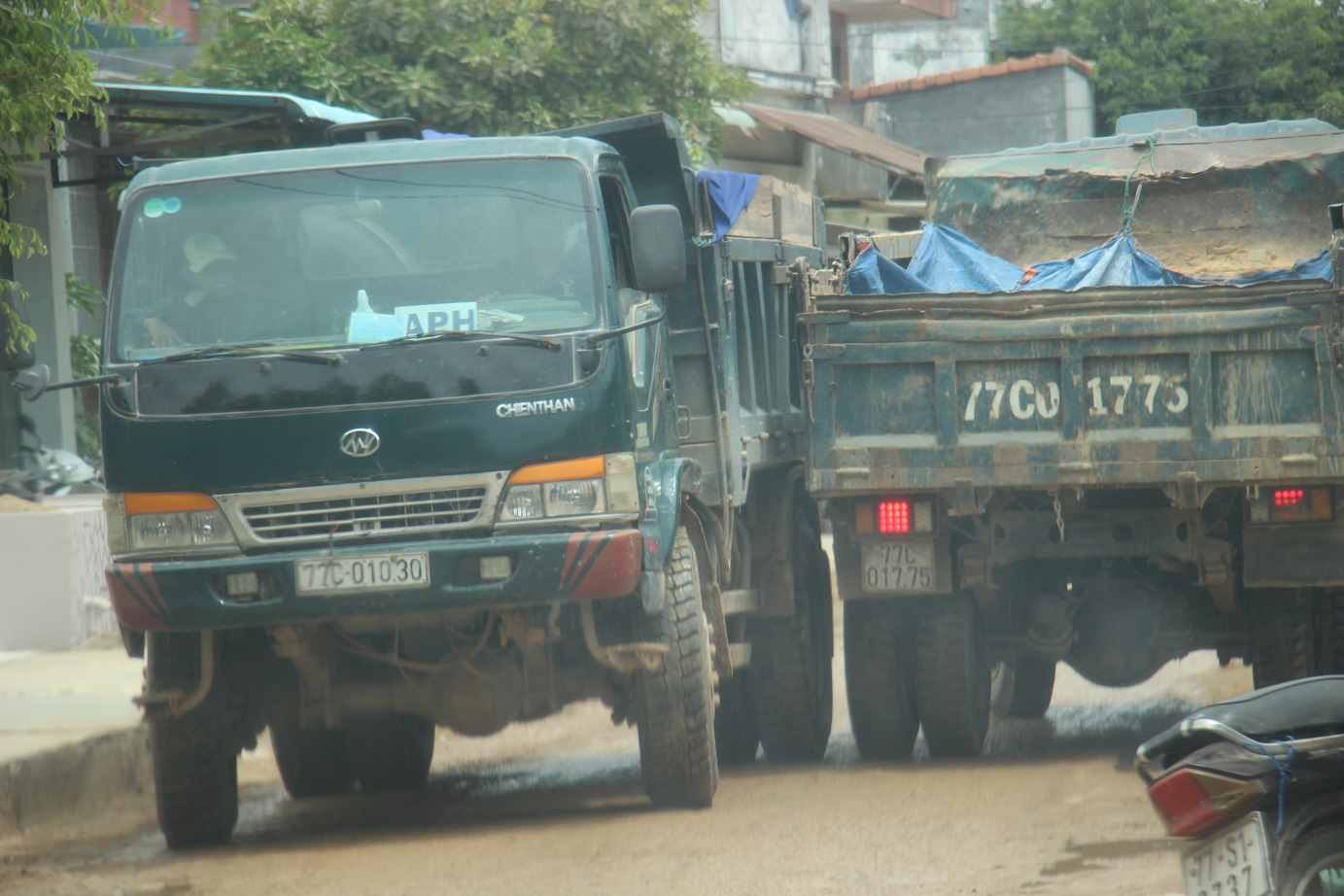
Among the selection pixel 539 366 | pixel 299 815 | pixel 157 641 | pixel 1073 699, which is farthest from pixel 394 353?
pixel 1073 699

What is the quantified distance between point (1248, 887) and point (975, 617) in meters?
4.03

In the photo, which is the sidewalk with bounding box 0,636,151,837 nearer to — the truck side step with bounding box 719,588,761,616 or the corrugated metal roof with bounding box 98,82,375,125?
the truck side step with bounding box 719,588,761,616

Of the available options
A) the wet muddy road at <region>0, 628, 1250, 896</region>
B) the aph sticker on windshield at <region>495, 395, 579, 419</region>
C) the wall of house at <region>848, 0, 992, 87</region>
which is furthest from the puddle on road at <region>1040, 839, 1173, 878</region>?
the wall of house at <region>848, 0, 992, 87</region>

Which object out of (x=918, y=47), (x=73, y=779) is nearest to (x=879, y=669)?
(x=73, y=779)

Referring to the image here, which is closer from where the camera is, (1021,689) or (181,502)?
(181,502)

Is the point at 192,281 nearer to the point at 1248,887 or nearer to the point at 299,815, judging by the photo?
the point at 299,815

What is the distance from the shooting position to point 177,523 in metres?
6.10

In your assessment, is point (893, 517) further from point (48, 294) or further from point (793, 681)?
point (48, 294)

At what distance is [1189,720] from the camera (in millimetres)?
3945

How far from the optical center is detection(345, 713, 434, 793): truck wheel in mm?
8000

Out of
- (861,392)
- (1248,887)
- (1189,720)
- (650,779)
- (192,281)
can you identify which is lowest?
(650,779)

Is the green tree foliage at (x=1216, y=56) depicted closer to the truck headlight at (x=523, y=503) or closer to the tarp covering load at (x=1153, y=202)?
the tarp covering load at (x=1153, y=202)

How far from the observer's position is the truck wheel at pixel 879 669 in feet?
25.4

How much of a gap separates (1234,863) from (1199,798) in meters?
0.15
